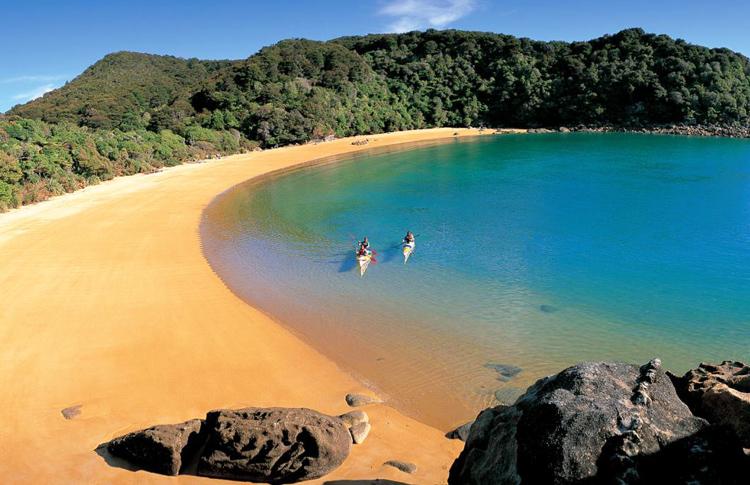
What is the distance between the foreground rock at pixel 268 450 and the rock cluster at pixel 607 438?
2768mm

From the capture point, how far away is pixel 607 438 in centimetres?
475

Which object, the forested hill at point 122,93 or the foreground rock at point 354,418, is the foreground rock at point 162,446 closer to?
the foreground rock at point 354,418

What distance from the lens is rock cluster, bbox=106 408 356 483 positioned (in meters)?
7.68

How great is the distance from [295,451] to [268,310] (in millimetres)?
8519

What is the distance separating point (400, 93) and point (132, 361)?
80.2 m

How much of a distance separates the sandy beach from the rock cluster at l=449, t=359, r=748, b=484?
3.10m

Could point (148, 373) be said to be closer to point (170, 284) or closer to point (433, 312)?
point (170, 284)

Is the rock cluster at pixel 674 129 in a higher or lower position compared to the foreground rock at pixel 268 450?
higher

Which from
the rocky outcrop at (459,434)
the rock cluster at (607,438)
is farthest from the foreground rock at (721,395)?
the rocky outcrop at (459,434)

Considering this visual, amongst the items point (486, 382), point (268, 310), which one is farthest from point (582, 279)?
point (268, 310)

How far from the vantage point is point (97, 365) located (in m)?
12.0

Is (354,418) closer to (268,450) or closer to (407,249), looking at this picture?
(268,450)

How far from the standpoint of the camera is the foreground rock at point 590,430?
181 inches

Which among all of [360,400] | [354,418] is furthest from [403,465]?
[360,400]
